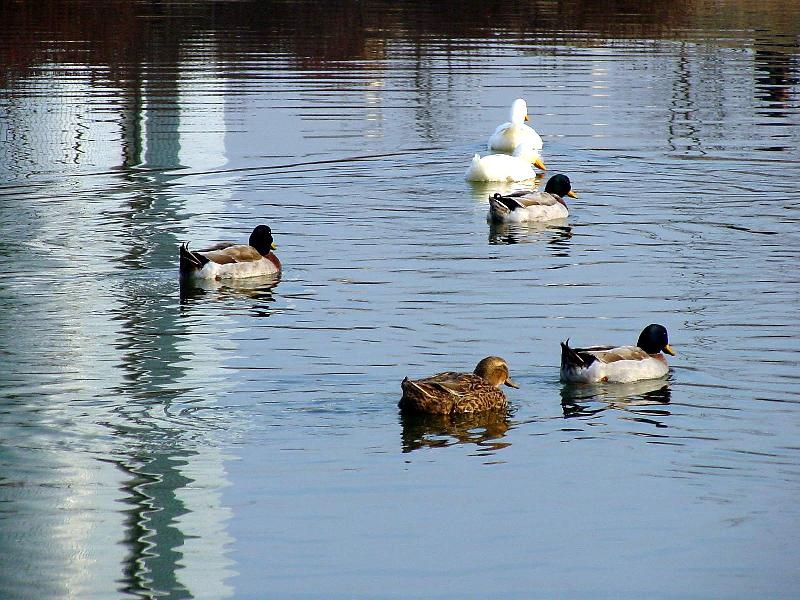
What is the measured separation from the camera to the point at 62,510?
932 cm

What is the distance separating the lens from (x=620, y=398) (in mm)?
11555

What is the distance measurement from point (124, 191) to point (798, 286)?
9.10 meters

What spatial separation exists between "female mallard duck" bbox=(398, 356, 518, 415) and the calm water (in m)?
0.16

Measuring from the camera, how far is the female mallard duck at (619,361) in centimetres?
1158

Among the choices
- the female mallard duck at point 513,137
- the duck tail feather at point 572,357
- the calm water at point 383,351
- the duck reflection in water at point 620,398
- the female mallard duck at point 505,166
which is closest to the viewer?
the calm water at point 383,351

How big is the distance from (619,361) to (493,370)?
1162mm

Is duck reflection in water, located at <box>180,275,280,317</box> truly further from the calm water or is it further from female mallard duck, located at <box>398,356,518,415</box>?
female mallard duck, located at <box>398,356,518,415</box>

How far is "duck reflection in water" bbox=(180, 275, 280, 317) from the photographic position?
14.7 metres

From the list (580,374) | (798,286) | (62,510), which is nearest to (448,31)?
(798,286)

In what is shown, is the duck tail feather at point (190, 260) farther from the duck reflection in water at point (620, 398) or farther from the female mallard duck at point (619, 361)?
the duck reflection in water at point (620, 398)

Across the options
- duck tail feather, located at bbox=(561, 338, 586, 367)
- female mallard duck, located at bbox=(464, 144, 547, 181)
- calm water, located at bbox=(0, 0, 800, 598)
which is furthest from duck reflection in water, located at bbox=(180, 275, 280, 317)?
female mallard duck, located at bbox=(464, 144, 547, 181)

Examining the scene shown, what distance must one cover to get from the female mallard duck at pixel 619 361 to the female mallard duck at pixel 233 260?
4.40 meters

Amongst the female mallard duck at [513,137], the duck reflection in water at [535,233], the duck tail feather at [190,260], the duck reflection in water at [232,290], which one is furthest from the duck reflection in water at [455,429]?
the female mallard duck at [513,137]

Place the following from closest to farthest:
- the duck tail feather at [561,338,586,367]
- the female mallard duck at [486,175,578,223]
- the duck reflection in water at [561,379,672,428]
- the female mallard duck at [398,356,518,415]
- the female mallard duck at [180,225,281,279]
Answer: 1. the female mallard duck at [398,356,518,415]
2. the duck reflection in water at [561,379,672,428]
3. the duck tail feather at [561,338,586,367]
4. the female mallard duck at [180,225,281,279]
5. the female mallard duck at [486,175,578,223]
